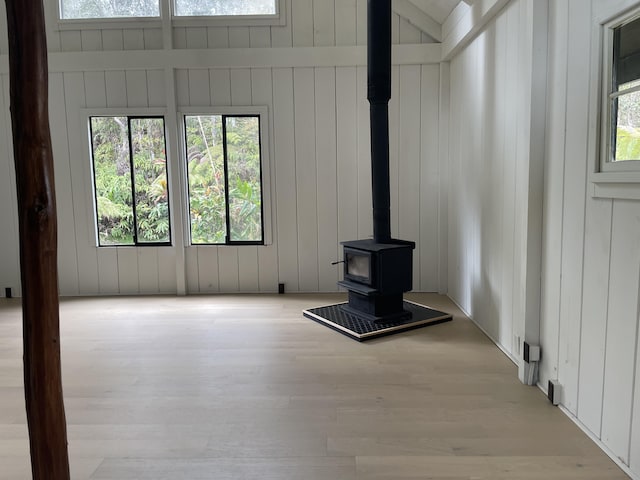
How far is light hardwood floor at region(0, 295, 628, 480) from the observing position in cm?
211

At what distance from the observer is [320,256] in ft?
17.9

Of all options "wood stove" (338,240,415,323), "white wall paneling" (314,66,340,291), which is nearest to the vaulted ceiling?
"white wall paneling" (314,66,340,291)

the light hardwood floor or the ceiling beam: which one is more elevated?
the ceiling beam

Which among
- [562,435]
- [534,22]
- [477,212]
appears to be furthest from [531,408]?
[534,22]

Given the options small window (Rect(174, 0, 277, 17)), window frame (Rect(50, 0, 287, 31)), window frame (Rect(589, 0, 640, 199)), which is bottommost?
window frame (Rect(589, 0, 640, 199))

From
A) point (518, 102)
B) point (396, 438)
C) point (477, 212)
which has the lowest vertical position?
point (396, 438)

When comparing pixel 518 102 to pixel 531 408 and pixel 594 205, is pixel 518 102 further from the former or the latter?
pixel 531 408

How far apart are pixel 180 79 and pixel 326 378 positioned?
3.89 m

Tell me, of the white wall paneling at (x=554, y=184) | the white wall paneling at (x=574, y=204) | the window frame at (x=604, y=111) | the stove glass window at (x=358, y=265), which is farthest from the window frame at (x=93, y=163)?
the window frame at (x=604, y=111)

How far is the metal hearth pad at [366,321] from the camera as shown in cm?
385

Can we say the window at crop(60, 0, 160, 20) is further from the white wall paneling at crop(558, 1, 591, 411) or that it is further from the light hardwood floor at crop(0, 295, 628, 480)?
the white wall paneling at crop(558, 1, 591, 411)

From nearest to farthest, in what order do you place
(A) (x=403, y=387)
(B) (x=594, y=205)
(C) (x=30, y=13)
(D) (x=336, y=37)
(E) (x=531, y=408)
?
(C) (x=30, y=13) → (B) (x=594, y=205) → (E) (x=531, y=408) → (A) (x=403, y=387) → (D) (x=336, y=37)

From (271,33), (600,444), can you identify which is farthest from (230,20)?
(600,444)

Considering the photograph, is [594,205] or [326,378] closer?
[594,205]
